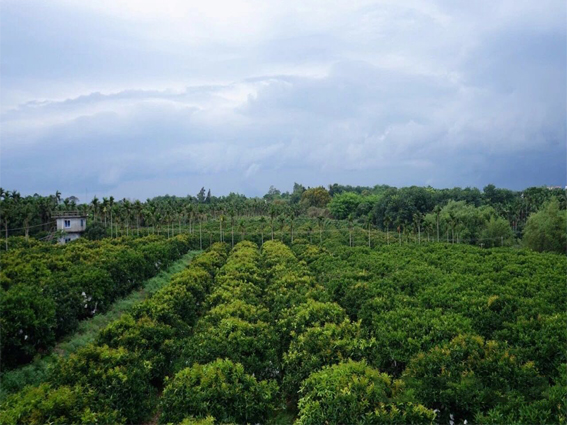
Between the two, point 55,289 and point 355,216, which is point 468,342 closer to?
point 55,289

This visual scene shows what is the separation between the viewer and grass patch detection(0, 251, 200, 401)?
11.0 meters

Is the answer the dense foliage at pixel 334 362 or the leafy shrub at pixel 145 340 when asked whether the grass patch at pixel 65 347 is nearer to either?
the leafy shrub at pixel 145 340

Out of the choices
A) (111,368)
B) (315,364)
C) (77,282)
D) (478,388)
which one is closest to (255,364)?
(315,364)

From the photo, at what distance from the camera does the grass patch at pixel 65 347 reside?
1098 centimetres

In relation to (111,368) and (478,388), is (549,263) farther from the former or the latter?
(111,368)

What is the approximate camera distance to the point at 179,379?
808cm

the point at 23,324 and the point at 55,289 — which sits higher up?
the point at 55,289

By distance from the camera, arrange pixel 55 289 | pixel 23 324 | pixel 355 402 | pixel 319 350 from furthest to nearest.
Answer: pixel 55 289 → pixel 23 324 → pixel 319 350 → pixel 355 402

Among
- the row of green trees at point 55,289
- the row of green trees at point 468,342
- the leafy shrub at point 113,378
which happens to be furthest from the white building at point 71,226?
the leafy shrub at point 113,378

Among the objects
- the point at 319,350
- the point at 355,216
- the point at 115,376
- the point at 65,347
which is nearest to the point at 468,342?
the point at 319,350

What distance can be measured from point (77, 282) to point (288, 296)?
385 inches

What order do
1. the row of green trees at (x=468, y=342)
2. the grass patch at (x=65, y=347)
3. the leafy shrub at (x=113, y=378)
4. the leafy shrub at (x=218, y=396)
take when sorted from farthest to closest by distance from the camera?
the grass patch at (x=65, y=347)
the leafy shrub at (x=113, y=378)
the leafy shrub at (x=218, y=396)
the row of green trees at (x=468, y=342)

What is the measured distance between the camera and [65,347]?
14.0 m

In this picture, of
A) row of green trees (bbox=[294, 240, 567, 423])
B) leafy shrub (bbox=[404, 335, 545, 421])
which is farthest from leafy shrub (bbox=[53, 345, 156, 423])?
leafy shrub (bbox=[404, 335, 545, 421])
